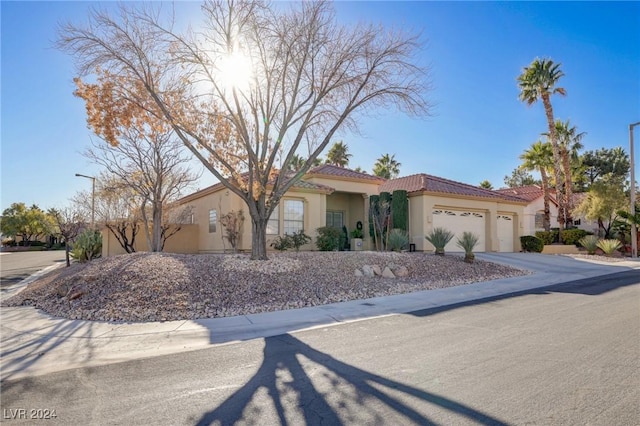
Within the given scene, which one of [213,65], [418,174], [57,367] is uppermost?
[213,65]

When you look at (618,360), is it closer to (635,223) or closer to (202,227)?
(202,227)

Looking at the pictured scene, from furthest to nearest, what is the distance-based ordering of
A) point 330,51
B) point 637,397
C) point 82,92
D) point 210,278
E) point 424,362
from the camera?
1. point 330,51
2. point 82,92
3. point 210,278
4. point 424,362
5. point 637,397

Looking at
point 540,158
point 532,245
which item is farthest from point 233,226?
point 540,158

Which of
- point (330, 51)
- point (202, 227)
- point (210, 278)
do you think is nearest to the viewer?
point (210, 278)

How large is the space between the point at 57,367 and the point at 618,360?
24.8 feet

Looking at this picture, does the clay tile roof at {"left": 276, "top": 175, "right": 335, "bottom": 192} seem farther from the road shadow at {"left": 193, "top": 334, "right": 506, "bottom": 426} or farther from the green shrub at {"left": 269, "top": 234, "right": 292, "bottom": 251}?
the road shadow at {"left": 193, "top": 334, "right": 506, "bottom": 426}

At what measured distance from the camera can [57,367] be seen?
5.55m

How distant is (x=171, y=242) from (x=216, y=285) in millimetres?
13038

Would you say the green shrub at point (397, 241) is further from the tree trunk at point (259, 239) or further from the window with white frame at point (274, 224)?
the tree trunk at point (259, 239)

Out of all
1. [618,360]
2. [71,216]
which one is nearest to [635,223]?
[618,360]

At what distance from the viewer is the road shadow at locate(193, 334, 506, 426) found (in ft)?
12.4

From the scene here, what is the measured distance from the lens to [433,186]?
854 inches

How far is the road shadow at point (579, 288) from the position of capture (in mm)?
9398

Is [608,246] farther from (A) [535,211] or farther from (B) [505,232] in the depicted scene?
(A) [535,211]
